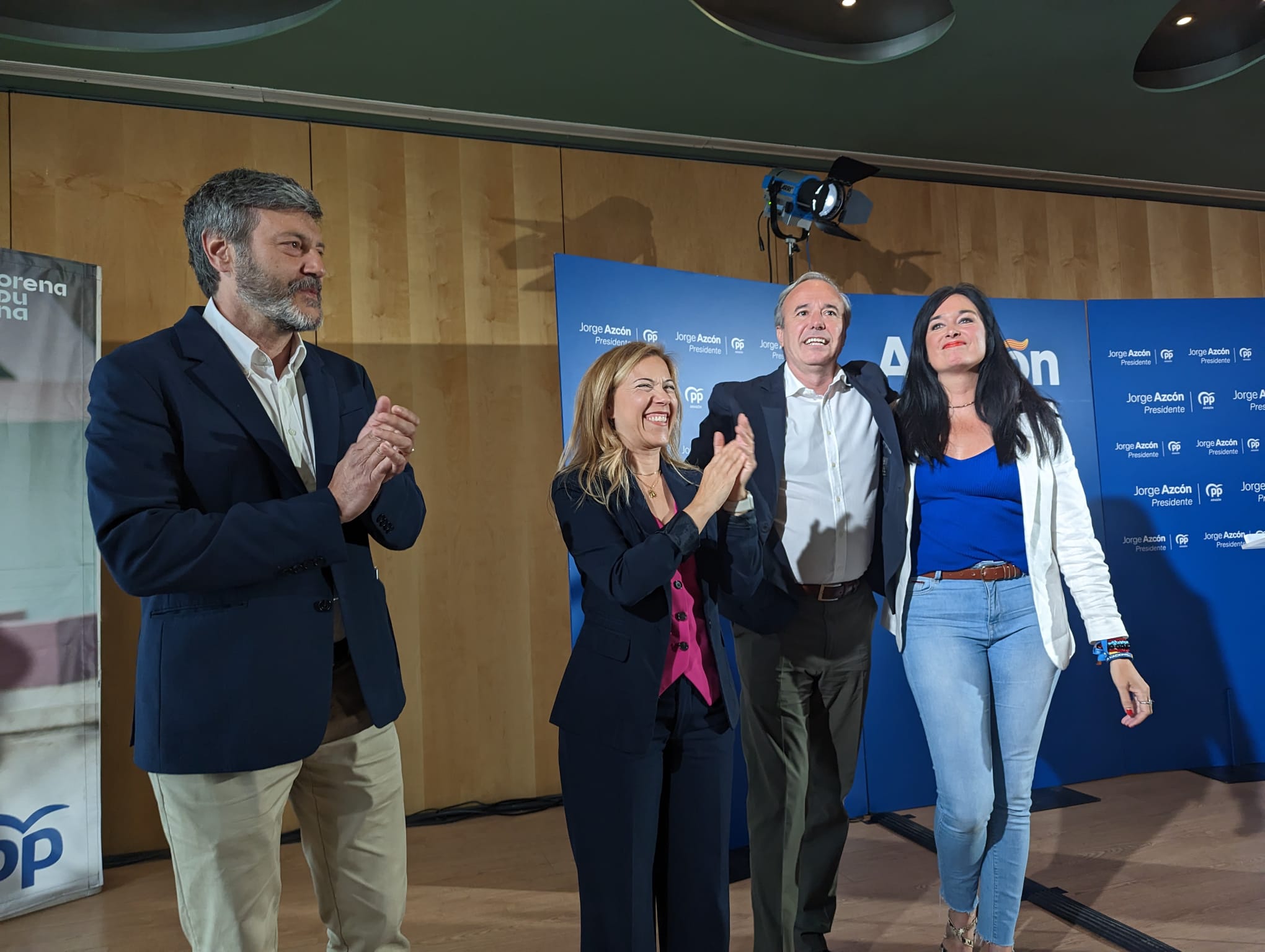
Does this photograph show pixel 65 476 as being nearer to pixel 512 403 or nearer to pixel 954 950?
pixel 512 403

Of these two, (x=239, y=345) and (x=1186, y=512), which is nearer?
(x=239, y=345)

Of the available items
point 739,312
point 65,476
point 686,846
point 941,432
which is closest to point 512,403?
point 739,312

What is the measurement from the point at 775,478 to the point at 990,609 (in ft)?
2.01

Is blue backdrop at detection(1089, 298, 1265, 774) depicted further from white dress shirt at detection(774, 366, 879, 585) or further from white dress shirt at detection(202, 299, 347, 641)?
white dress shirt at detection(202, 299, 347, 641)

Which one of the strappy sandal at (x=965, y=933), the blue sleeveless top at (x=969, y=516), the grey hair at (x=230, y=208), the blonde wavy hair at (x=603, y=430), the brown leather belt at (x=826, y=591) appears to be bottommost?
the strappy sandal at (x=965, y=933)

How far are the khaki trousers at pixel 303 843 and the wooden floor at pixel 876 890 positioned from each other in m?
1.28

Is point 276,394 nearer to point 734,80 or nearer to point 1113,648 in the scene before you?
point 1113,648

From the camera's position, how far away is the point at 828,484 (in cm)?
242

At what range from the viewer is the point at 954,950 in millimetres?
2318

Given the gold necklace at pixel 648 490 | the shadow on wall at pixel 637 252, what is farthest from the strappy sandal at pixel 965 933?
the shadow on wall at pixel 637 252

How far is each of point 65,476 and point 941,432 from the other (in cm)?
302

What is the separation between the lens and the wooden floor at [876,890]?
2.77m

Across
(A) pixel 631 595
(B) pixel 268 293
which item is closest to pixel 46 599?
(B) pixel 268 293

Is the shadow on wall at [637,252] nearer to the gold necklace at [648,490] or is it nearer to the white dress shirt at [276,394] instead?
the gold necklace at [648,490]
